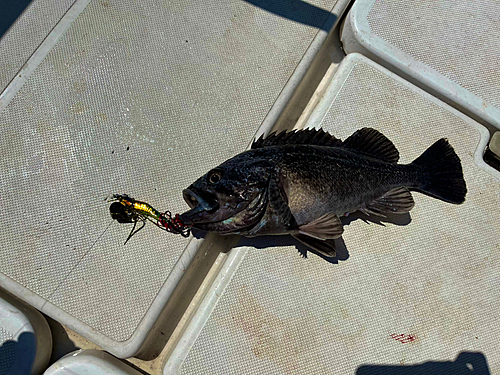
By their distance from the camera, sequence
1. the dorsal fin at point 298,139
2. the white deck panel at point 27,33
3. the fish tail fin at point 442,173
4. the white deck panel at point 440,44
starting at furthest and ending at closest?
1. the white deck panel at point 440,44
2. the white deck panel at point 27,33
3. the fish tail fin at point 442,173
4. the dorsal fin at point 298,139

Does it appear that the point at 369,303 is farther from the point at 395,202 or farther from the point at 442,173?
the point at 442,173

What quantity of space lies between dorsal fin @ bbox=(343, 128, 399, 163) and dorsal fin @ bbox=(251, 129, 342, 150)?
173 millimetres

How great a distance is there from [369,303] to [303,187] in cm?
104

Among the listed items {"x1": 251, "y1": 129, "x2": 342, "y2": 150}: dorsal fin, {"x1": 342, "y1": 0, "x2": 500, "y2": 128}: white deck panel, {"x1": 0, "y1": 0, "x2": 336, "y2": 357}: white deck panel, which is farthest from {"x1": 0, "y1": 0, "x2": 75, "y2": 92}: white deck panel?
{"x1": 342, "y1": 0, "x2": 500, "y2": 128}: white deck panel

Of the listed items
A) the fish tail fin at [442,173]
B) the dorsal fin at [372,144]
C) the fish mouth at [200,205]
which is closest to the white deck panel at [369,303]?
the fish tail fin at [442,173]

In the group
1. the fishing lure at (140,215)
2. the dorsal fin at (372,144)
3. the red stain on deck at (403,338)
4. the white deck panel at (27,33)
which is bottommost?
the fishing lure at (140,215)

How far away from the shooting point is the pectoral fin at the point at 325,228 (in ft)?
6.30

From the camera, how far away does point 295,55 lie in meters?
2.68

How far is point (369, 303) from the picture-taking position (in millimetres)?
2281

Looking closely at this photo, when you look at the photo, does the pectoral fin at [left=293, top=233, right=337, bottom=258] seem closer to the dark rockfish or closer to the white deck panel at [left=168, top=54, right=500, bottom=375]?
the dark rockfish

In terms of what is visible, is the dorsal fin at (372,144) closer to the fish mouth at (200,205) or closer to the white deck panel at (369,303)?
the white deck panel at (369,303)

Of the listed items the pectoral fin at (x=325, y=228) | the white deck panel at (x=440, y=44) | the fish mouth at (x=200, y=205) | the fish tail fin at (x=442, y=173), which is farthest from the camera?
the white deck panel at (x=440, y=44)

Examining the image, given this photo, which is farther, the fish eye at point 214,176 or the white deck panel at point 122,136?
the white deck panel at point 122,136

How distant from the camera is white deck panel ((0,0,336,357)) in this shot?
219 cm
